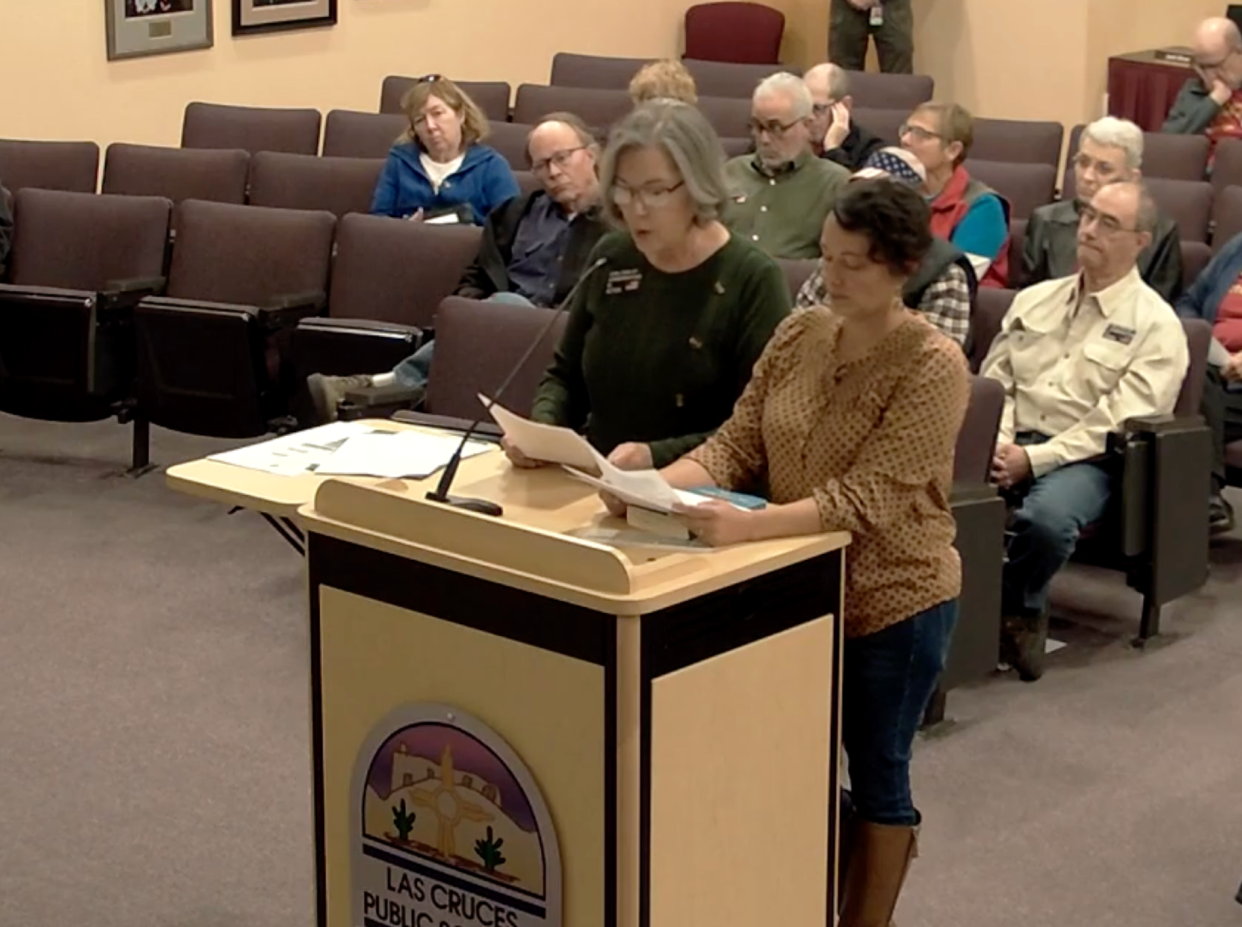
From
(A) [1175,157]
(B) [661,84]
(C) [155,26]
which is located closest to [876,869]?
(B) [661,84]

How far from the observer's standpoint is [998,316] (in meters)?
4.62

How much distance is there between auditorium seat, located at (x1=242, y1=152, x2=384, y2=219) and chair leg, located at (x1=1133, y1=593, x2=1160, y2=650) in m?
3.09

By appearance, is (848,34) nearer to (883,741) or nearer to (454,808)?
(883,741)

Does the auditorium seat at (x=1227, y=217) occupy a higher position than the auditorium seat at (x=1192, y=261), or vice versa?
the auditorium seat at (x=1227, y=217)

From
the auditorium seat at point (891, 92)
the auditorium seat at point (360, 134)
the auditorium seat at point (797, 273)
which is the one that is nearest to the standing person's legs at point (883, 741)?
the auditorium seat at point (797, 273)

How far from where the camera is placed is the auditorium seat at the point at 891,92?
8.10 m

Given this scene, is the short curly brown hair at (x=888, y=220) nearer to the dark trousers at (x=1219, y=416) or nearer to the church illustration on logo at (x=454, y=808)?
the church illustration on logo at (x=454, y=808)

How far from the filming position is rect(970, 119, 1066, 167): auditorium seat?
7055 millimetres

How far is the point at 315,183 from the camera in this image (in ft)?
21.3

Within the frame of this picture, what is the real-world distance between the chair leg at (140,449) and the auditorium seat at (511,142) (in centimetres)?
187

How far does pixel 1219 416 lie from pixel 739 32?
18.9 ft

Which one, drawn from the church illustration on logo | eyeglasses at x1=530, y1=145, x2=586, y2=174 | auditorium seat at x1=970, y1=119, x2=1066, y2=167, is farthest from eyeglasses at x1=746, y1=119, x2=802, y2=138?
the church illustration on logo

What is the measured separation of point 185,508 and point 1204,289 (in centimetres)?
277

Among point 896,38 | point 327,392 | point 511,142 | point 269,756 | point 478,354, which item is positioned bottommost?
point 269,756
